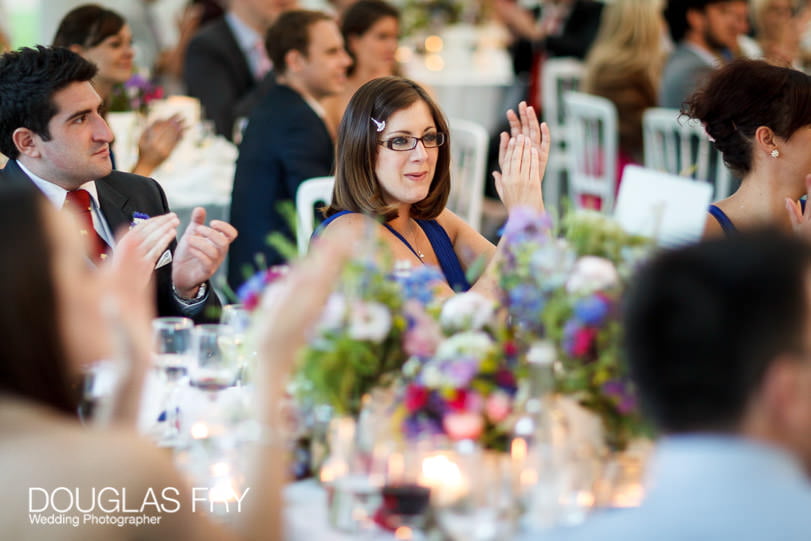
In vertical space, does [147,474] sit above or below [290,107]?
below

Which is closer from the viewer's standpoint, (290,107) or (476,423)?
(476,423)

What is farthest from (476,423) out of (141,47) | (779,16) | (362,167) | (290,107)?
(141,47)

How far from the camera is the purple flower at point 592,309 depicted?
170cm

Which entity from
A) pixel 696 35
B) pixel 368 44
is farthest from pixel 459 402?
pixel 696 35

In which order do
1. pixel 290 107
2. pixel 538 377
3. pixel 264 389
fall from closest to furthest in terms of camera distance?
pixel 264 389, pixel 538 377, pixel 290 107

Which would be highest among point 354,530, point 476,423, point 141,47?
point 141,47

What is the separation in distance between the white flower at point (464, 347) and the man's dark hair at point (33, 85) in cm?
156

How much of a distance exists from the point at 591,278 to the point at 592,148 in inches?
178

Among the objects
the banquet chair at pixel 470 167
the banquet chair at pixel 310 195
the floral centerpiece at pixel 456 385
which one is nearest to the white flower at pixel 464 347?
the floral centerpiece at pixel 456 385

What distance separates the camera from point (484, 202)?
7301 millimetres

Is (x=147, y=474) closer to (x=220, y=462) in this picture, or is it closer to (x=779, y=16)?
(x=220, y=462)

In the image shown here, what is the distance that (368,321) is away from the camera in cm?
171

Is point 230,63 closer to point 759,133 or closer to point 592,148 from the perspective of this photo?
point 592,148

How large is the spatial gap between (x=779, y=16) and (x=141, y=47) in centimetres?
403
